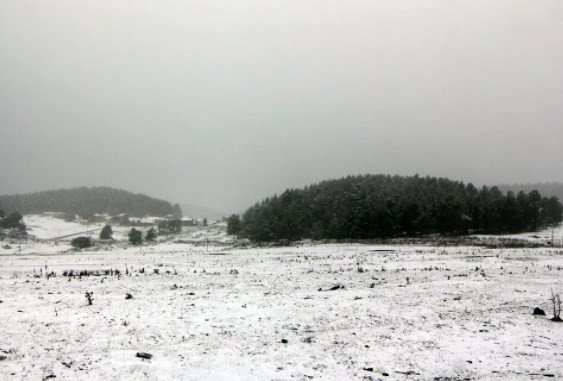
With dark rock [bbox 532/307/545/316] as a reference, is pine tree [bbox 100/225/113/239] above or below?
below

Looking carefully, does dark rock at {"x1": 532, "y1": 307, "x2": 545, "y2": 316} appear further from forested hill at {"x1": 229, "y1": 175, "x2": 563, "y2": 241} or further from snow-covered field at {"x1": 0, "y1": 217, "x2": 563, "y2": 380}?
forested hill at {"x1": 229, "y1": 175, "x2": 563, "y2": 241}

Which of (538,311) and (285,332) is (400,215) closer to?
(538,311)

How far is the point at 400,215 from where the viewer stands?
83.7 meters

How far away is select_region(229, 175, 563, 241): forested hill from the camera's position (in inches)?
3287

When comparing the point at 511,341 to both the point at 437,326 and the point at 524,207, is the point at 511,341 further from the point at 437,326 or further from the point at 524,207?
the point at 524,207

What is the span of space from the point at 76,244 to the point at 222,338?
96.2 m

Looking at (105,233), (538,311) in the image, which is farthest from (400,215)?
(105,233)

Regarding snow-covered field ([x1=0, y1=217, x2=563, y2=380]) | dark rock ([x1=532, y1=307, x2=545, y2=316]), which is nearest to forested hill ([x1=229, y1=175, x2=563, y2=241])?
snow-covered field ([x1=0, y1=217, x2=563, y2=380])

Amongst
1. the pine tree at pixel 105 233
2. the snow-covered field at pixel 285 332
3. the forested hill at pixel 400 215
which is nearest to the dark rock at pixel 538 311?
the snow-covered field at pixel 285 332

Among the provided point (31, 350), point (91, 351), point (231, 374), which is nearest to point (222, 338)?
point (231, 374)

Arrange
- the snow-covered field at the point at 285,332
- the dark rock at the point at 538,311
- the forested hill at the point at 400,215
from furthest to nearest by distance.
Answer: the forested hill at the point at 400,215 → the dark rock at the point at 538,311 → the snow-covered field at the point at 285,332

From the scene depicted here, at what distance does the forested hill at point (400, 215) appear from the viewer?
83.5 m

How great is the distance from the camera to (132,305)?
16047 mm

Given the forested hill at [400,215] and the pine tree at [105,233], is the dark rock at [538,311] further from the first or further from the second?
the pine tree at [105,233]
